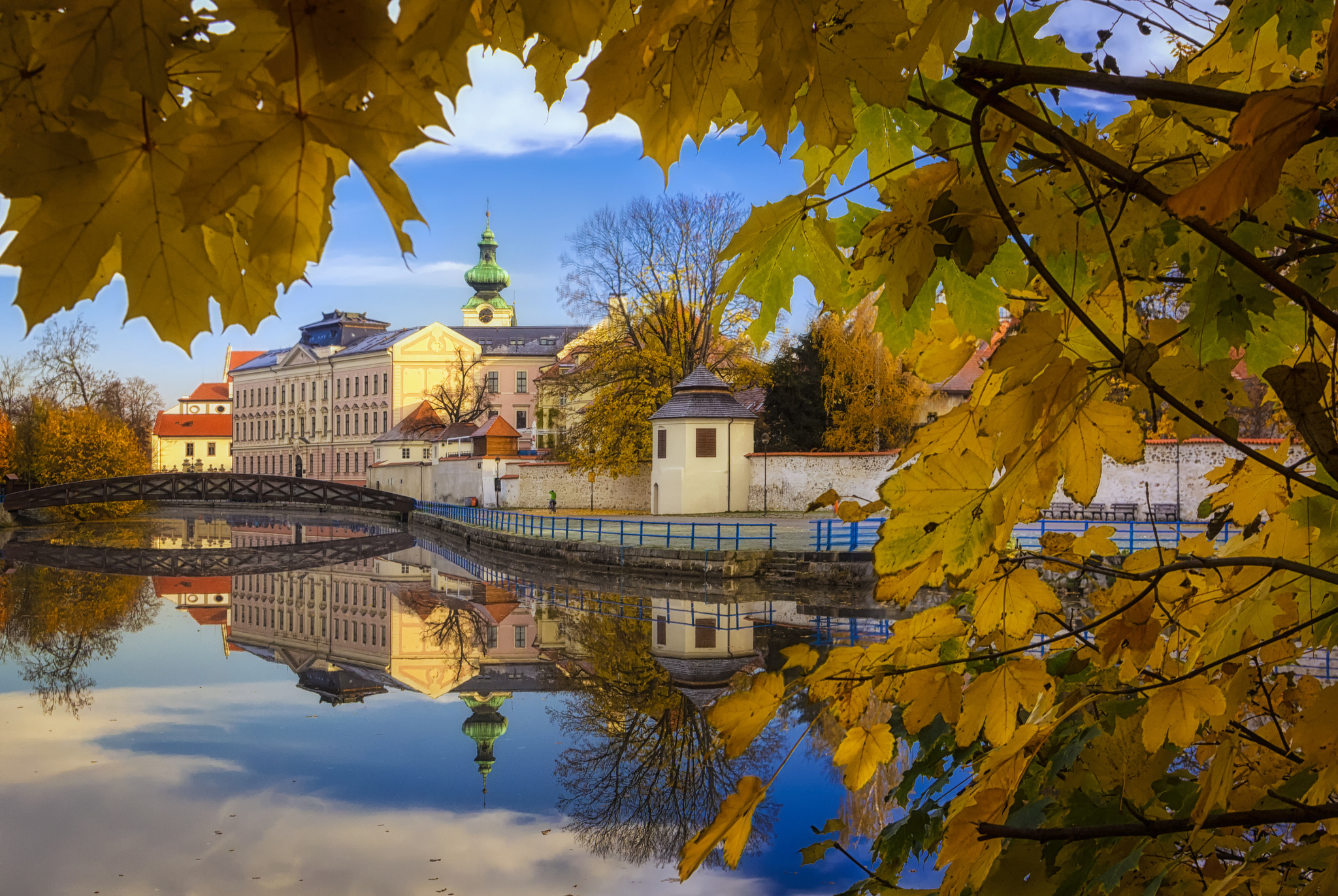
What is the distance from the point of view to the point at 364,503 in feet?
126

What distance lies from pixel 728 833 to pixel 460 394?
51.8m

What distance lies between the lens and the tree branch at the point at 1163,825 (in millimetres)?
822

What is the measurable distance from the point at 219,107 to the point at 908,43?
1.77 feet

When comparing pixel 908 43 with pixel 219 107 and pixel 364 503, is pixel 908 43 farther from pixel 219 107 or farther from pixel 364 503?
pixel 364 503

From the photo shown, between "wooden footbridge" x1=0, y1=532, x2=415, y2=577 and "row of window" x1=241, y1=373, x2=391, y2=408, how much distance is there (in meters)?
26.8

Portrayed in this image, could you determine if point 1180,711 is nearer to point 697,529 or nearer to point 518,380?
point 697,529

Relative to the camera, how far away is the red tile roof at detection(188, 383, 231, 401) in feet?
249

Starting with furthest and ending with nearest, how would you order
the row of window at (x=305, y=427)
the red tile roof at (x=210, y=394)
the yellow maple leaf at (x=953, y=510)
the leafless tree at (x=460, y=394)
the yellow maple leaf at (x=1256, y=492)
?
1. the red tile roof at (x=210, y=394)
2. the row of window at (x=305, y=427)
3. the leafless tree at (x=460, y=394)
4. the yellow maple leaf at (x=1256, y=492)
5. the yellow maple leaf at (x=953, y=510)

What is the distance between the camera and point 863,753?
51.6 inches

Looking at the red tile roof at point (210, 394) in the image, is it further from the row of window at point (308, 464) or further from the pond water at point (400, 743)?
the pond water at point (400, 743)

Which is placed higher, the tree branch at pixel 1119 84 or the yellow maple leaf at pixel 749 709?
the tree branch at pixel 1119 84

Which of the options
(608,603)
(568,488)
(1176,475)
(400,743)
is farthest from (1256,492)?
(568,488)

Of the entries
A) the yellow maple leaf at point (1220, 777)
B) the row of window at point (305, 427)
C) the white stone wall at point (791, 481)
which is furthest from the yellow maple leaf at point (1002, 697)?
the row of window at point (305, 427)

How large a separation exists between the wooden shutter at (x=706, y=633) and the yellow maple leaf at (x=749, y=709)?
10.6m
